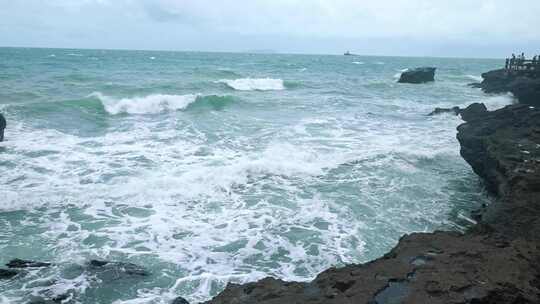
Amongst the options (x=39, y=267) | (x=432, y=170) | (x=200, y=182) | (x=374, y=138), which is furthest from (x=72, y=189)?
(x=374, y=138)

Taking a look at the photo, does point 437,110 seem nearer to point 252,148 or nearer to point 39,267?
point 252,148

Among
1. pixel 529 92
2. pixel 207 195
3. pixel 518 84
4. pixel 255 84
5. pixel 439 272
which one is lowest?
pixel 207 195

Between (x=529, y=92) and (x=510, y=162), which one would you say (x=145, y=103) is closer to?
(x=510, y=162)

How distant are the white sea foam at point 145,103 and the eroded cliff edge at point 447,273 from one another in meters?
19.5

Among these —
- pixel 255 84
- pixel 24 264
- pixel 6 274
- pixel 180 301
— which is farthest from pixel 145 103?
pixel 180 301

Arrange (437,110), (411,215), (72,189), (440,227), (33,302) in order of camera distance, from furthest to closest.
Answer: (437,110)
(72,189)
(411,215)
(440,227)
(33,302)

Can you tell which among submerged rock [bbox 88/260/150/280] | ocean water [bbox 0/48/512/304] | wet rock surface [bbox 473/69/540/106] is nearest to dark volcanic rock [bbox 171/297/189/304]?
ocean water [bbox 0/48/512/304]

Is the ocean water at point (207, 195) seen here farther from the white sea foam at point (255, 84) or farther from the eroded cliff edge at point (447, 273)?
the white sea foam at point (255, 84)

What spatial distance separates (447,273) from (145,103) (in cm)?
2187

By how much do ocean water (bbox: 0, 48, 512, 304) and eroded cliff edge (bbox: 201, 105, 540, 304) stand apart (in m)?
1.86

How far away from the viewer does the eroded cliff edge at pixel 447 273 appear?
165 inches

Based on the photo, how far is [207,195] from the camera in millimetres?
10211

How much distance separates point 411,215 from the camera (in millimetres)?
9102

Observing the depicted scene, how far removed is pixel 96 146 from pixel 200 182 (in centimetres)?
578
